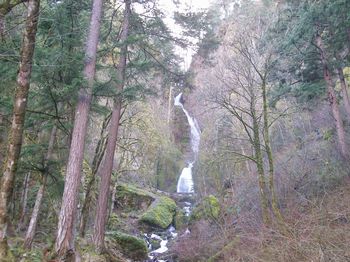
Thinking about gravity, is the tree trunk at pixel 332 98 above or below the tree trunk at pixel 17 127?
above

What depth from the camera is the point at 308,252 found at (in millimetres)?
5984

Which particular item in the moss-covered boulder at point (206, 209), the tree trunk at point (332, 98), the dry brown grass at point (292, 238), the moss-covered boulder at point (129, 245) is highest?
the tree trunk at point (332, 98)

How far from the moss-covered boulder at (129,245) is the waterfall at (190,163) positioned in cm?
1066

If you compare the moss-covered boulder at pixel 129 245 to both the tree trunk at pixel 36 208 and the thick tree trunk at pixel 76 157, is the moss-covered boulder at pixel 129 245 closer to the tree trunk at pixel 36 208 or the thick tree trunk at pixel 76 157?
the tree trunk at pixel 36 208

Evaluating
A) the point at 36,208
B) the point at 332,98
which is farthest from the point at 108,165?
the point at 332,98

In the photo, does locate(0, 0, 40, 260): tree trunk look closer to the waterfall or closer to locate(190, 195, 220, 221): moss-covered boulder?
locate(190, 195, 220, 221): moss-covered boulder

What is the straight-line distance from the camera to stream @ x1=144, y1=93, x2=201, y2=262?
16.2 meters

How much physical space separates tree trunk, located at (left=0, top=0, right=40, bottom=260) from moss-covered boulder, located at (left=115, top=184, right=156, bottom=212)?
14808 millimetres

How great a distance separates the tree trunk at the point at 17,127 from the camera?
5477 millimetres

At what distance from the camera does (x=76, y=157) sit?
7.78 m

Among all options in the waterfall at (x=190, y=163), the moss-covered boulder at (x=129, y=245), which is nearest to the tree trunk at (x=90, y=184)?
the moss-covered boulder at (x=129, y=245)

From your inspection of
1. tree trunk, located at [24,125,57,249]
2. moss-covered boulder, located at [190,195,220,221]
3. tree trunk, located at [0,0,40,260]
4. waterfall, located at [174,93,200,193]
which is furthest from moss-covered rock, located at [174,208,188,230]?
tree trunk, located at [0,0,40,260]

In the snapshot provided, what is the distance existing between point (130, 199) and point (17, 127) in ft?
50.7

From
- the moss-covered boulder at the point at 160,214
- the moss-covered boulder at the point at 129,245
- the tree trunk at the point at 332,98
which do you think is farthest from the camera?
the moss-covered boulder at the point at 160,214
